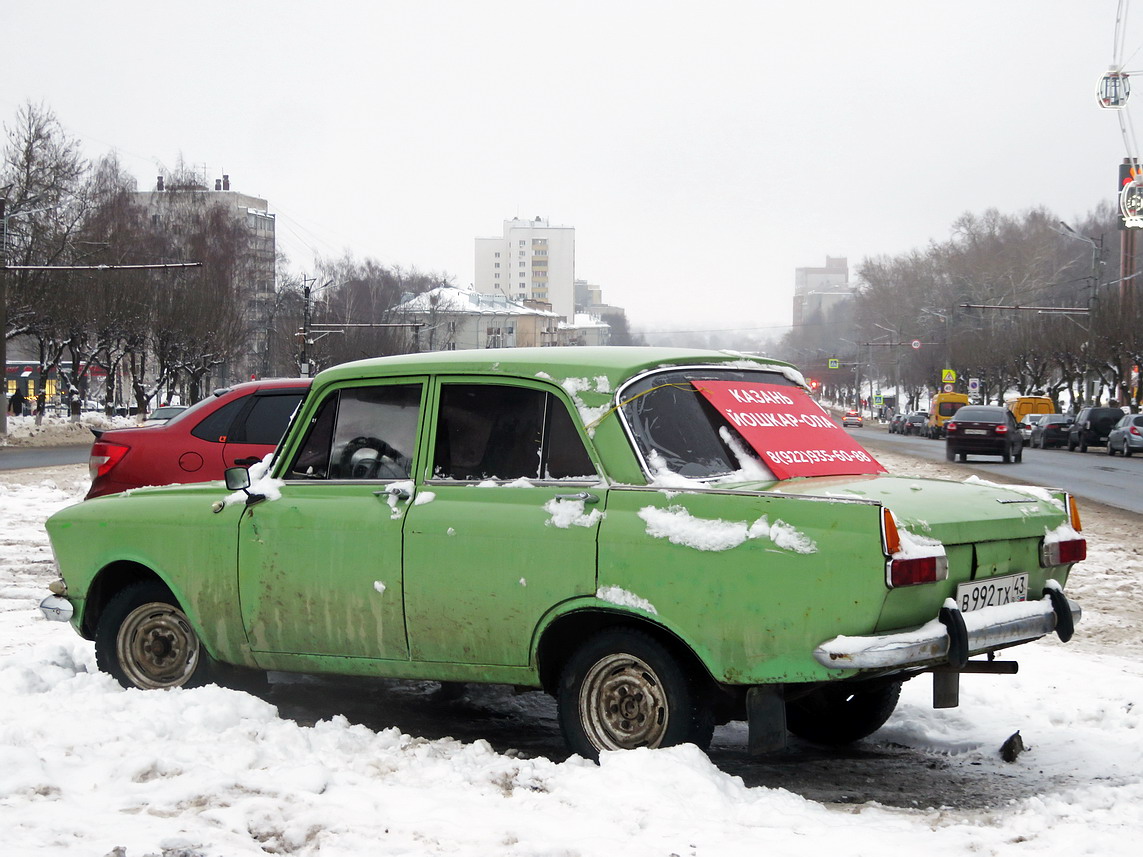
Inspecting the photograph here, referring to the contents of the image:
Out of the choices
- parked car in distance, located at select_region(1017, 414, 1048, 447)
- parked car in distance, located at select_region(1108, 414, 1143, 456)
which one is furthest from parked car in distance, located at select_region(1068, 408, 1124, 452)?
parked car in distance, located at select_region(1017, 414, 1048, 447)

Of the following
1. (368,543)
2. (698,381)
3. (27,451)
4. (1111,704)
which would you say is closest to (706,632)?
(698,381)

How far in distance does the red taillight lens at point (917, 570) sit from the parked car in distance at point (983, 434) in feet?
109

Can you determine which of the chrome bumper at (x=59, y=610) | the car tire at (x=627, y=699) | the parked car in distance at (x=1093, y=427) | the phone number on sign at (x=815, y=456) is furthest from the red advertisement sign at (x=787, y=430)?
the parked car in distance at (x=1093, y=427)

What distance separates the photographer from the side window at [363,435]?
564 centimetres

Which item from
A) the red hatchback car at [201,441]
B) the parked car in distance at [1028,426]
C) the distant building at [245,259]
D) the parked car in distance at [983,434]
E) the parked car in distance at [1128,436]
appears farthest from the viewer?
the distant building at [245,259]

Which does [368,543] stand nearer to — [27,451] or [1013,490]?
[1013,490]

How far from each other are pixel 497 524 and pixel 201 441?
19.6ft

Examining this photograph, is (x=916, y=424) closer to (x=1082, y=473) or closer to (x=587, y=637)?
(x=1082, y=473)

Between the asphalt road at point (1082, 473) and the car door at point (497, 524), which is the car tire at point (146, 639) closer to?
the car door at point (497, 524)

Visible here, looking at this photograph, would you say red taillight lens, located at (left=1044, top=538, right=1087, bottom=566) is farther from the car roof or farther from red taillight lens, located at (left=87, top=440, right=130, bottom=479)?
red taillight lens, located at (left=87, top=440, right=130, bottom=479)

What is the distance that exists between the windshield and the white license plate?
2.70 ft

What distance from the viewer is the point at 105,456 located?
10562 millimetres

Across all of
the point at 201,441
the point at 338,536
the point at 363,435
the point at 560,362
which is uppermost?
the point at 560,362

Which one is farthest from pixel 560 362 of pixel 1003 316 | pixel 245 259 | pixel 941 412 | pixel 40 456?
pixel 1003 316
